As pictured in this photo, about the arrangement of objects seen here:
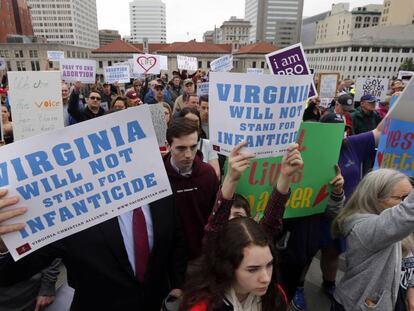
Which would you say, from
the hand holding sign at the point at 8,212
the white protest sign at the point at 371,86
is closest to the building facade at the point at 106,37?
the white protest sign at the point at 371,86

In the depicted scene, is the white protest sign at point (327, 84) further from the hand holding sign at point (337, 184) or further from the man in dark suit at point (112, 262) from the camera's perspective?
the man in dark suit at point (112, 262)

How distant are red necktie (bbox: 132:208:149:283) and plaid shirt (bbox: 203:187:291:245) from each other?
0.36m

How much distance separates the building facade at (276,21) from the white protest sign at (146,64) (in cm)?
13798

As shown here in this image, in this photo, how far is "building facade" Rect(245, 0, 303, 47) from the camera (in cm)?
13725

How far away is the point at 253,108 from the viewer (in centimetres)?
187

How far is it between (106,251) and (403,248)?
6.07 ft

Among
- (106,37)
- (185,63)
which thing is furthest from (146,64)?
(106,37)

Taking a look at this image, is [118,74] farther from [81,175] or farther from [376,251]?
[376,251]

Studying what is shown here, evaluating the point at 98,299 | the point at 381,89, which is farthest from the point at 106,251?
the point at 381,89

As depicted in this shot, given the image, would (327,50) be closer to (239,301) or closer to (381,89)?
(381,89)

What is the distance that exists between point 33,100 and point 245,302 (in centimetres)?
379

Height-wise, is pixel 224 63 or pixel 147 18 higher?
pixel 147 18

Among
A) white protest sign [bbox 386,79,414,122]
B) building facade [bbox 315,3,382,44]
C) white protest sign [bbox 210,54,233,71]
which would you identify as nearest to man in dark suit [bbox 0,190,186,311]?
white protest sign [bbox 386,79,414,122]

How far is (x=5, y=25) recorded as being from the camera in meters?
69.8
